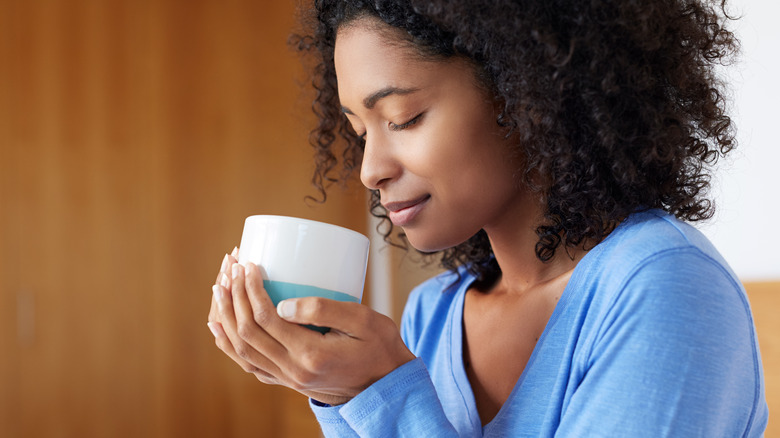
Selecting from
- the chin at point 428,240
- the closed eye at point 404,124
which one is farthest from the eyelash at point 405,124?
the chin at point 428,240

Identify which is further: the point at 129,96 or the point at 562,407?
the point at 129,96

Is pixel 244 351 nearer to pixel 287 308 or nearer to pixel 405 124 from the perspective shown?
pixel 287 308

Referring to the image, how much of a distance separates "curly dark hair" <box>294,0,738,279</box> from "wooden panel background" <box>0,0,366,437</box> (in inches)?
50.9

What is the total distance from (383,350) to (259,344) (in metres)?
0.13

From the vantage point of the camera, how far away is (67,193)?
2041 millimetres

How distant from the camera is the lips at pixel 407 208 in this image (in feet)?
2.62

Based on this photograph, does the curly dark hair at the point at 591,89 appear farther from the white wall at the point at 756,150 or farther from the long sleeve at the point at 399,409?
the white wall at the point at 756,150

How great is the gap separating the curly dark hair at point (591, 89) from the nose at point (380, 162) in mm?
114

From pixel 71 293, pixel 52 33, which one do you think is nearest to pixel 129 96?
pixel 52 33

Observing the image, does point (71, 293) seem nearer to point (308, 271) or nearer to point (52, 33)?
point (52, 33)

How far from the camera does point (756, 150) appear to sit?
126 cm

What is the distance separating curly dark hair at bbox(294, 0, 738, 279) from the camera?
72 centimetres

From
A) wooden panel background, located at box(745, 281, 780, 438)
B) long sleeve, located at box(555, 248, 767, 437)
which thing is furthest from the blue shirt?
wooden panel background, located at box(745, 281, 780, 438)

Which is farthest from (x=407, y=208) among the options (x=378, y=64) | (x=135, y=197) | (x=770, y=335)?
(x=135, y=197)
